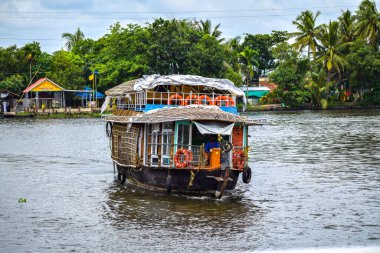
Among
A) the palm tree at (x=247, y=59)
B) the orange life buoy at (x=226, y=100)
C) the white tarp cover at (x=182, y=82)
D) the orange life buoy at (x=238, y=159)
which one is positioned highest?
the palm tree at (x=247, y=59)

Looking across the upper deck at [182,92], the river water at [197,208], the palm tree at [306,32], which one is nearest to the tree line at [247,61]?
the palm tree at [306,32]

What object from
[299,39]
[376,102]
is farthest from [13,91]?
[376,102]

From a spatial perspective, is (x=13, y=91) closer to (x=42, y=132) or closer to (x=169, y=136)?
(x=42, y=132)

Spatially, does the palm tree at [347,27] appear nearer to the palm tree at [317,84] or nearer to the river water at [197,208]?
the palm tree at [317,84]

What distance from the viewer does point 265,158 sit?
35.8m

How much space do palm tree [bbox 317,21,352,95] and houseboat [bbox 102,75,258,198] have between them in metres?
54.6

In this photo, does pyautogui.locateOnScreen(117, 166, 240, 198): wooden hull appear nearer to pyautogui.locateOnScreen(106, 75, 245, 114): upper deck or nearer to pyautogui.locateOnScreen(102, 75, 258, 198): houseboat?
pyautogui.locateOnScreen(102, 75, 258, 198): houseboat

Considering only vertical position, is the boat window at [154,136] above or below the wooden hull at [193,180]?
above

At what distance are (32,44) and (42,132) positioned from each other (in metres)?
32.4

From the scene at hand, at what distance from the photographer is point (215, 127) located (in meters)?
21.7

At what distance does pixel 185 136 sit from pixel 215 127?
120 centimetres

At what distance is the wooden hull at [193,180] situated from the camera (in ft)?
70.5

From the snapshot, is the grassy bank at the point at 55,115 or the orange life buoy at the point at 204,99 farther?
the grassy bank at the point at 55,115

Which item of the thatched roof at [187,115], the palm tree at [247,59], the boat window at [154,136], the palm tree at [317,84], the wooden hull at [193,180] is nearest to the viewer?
the thatched roof at [187,115]
